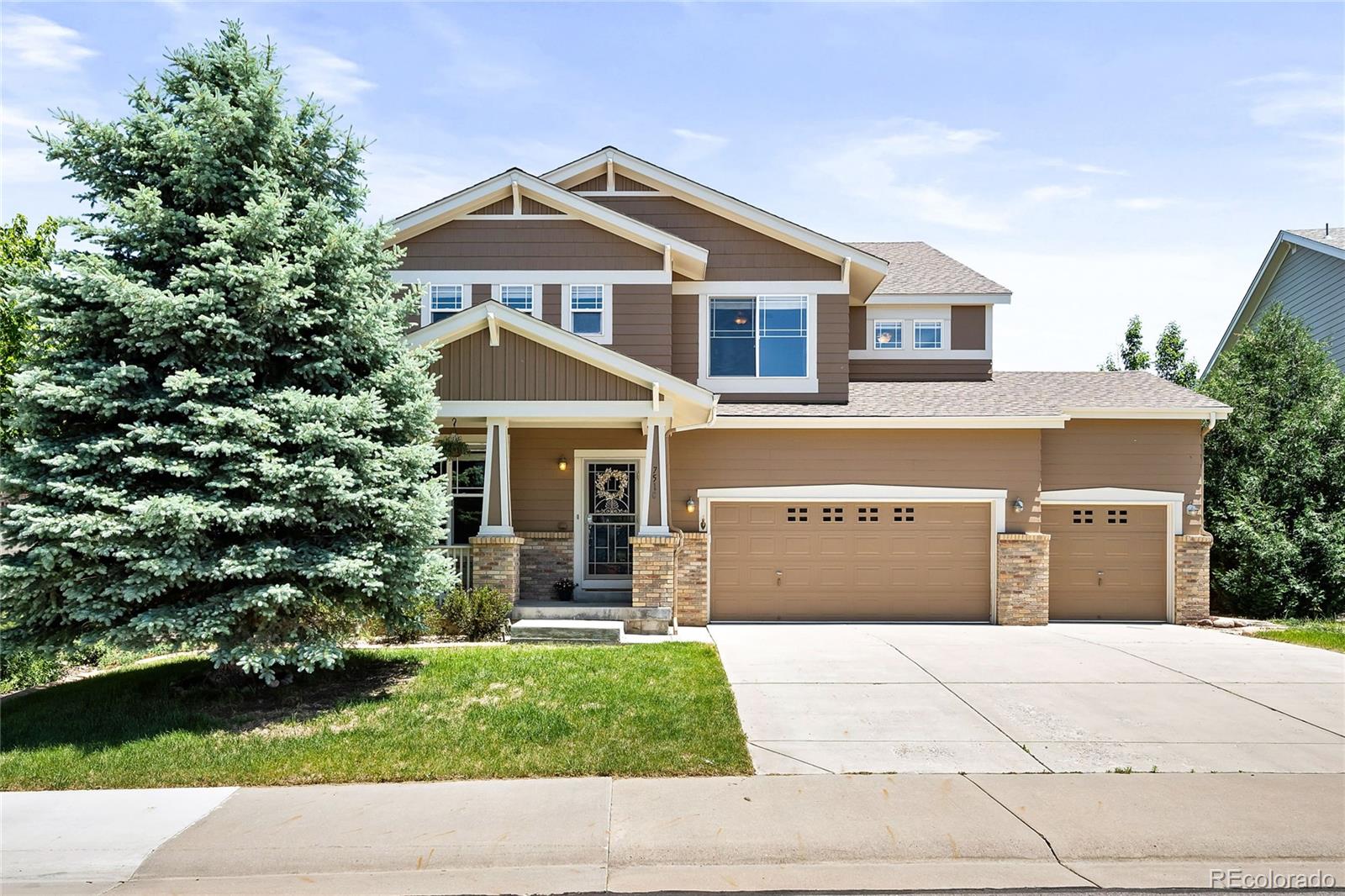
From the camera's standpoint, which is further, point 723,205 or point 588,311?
point 723,205

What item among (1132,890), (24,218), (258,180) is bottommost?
(1132,890)

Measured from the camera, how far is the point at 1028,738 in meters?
7.50

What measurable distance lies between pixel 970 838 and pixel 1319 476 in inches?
571

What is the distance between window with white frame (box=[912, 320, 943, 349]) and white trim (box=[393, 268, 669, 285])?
5.36 meters

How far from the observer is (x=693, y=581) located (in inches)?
537

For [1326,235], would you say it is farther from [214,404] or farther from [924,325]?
[214,404]

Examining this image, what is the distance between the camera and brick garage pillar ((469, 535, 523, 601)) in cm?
1207

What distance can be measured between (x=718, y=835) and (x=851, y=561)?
909 cm

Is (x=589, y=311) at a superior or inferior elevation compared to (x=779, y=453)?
superior

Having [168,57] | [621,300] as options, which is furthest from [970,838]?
[621,300]

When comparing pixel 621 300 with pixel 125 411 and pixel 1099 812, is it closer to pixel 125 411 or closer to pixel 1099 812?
pixel 125 411

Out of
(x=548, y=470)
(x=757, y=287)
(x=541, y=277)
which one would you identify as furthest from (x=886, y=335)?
(x=548, y=470)

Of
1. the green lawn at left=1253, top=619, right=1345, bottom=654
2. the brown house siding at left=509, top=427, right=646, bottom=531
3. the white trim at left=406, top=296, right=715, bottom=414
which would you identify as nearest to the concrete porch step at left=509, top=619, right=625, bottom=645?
the brown house siding at left=509, top=427, right=646, bottom=531

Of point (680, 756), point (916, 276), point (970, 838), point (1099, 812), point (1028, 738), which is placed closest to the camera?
point (970, 838)
